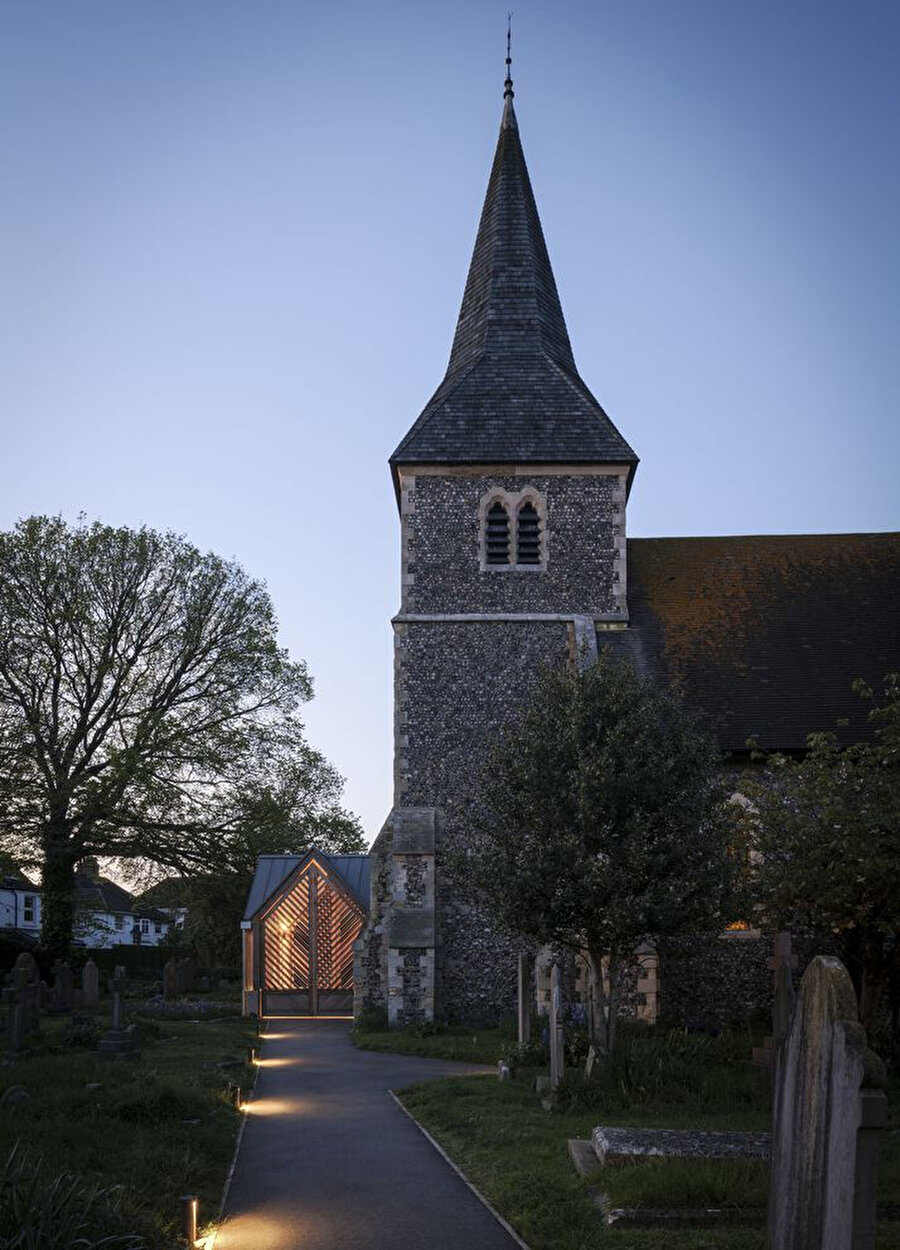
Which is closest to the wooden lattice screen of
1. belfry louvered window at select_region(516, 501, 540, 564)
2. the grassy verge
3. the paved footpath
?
the grassy verge

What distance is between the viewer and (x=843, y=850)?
14250 mm

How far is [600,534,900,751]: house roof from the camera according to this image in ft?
66.9

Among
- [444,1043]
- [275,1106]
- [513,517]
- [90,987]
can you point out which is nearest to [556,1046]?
[275,1106]

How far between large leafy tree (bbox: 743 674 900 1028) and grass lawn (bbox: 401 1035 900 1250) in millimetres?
2138

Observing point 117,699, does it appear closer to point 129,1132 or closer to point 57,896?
point 57,896

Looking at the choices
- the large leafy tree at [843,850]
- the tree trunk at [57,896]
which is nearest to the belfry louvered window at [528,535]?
the large leafy tree at [843,850]

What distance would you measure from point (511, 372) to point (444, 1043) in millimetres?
13958

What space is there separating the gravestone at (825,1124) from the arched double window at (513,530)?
17.2m

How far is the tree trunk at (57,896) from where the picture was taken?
91.0 feet

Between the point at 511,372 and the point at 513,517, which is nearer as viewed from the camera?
the point at 513,517

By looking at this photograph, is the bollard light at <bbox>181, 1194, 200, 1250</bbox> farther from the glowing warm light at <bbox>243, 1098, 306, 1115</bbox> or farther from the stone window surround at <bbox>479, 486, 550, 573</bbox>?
the stone window surround at <bbox>479, 486, 550, 573</bbox>

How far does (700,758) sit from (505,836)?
2.83 meters

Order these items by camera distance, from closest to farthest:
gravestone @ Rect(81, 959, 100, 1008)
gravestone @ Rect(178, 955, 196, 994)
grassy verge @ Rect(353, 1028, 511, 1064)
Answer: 1. grassy verge @ Rect(353, 1028, 511, 1064)
2. gravestone @ Rect(81, 959, 100, 1008)
3. gravestone @ Rect(178, 955, 196, 994)

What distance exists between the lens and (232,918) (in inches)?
1583
